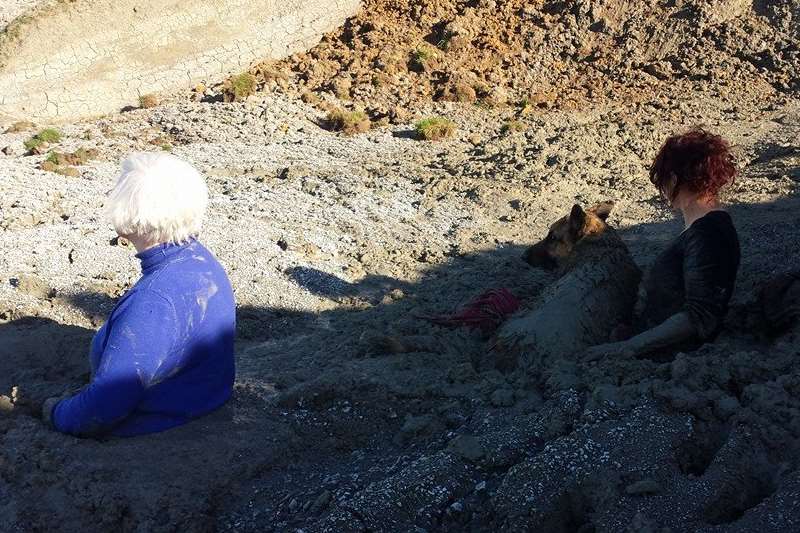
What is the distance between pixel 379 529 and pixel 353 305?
3.50m

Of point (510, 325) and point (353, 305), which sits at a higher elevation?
point (510, 325)

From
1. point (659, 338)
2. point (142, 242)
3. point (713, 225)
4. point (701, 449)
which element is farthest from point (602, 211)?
point (142, 242)

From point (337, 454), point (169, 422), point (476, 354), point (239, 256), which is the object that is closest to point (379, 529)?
point (337, 454)

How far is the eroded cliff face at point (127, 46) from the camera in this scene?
10.7 m

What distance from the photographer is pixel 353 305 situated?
20.8ft

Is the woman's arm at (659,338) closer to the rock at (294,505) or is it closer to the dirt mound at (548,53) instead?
the rock at (294,505)

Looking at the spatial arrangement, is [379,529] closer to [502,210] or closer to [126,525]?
[126,525]

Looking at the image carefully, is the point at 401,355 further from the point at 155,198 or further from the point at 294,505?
the point at 155,198

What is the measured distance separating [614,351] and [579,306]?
682 mm

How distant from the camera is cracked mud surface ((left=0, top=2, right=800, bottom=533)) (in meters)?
2.98

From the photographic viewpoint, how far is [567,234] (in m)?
5.92

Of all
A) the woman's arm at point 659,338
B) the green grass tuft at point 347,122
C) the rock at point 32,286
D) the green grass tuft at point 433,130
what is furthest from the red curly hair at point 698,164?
the green grass tuft at point 347,122

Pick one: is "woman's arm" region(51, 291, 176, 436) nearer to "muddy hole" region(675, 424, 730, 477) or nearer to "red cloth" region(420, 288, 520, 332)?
"muddy hole" region(675, 424, 730, 477)

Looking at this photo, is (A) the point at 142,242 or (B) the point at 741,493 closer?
(B) the point at 741,493
